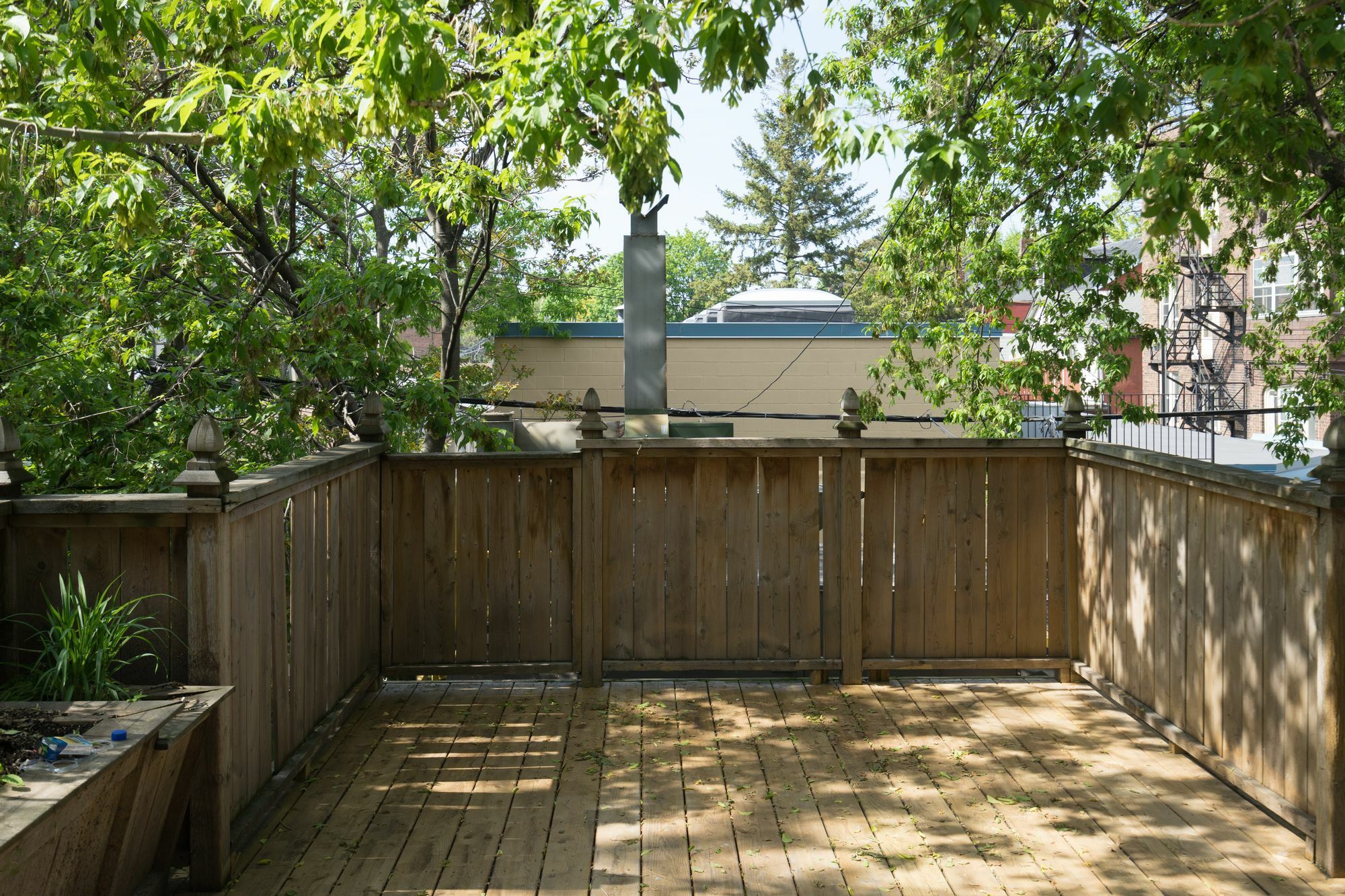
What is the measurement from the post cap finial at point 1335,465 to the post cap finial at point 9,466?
4175mm

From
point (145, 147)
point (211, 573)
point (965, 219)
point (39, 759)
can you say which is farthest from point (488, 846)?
point (965, 219)

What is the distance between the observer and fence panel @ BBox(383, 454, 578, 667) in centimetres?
619

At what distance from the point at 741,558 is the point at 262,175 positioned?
3.18 meters

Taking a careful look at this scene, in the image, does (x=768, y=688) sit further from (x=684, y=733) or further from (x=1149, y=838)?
(x=1149, y=838)

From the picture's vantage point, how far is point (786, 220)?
1868 inches

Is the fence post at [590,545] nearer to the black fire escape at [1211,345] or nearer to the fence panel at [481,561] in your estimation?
the fence panel at [481,561]

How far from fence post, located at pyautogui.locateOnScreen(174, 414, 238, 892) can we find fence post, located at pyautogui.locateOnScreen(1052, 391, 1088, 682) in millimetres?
4464

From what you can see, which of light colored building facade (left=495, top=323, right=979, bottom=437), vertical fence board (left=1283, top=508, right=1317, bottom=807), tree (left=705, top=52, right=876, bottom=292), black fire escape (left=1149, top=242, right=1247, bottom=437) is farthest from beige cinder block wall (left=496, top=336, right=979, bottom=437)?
tree (left=705, top=52, right=876, bottom=292)

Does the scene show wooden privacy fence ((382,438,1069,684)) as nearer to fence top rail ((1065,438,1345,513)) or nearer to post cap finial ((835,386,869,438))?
post cap finial ((835,386,869,438))

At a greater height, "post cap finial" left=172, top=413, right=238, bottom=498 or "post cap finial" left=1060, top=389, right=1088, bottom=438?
"post cap finial" left=1060, top=389, right=1088, bottom=438

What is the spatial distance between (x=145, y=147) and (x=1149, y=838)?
5.96 meters

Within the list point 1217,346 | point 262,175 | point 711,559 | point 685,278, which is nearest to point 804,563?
point 711,559

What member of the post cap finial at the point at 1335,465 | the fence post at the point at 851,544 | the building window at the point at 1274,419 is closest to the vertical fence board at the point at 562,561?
the fence post at the point at 851,544

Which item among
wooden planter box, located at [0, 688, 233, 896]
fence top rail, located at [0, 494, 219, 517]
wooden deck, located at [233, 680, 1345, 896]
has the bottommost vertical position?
wooden deck, located at [233, 680, 1345, 896]
